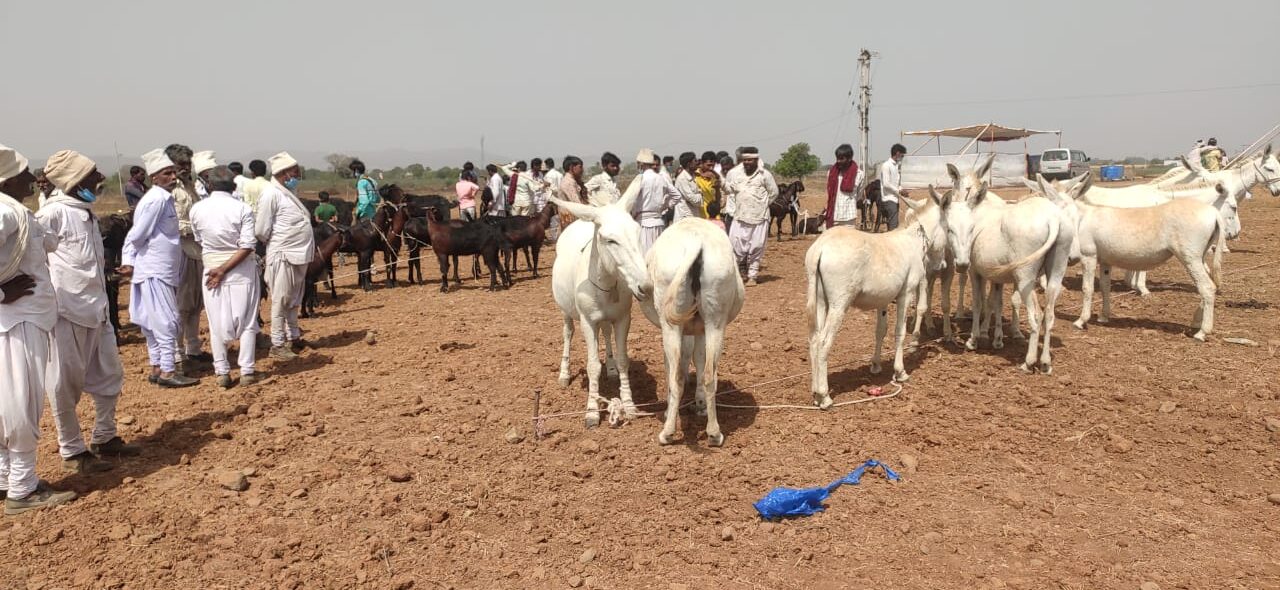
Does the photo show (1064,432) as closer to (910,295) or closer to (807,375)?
(910,295)

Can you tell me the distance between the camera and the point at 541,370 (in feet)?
24.0

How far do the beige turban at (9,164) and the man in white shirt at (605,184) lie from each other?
6.45 m

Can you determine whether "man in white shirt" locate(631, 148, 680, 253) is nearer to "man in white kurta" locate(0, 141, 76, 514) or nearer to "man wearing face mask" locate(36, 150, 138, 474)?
"man wearing face mask" locate(36, 150, 138, 474)

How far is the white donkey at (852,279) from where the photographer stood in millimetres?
5773

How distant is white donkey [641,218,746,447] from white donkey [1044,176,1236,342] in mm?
5533

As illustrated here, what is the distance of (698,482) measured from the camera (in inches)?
187

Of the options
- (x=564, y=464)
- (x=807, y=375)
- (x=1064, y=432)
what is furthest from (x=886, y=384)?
(x=564, y=464)

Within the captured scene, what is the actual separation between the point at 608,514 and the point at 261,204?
5.48 metres

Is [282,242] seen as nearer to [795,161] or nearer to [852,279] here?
[852,279]

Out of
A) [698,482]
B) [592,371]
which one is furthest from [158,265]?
[698,482]

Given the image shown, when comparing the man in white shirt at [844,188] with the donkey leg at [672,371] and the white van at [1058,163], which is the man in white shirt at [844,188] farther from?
the white van at [1058,163]

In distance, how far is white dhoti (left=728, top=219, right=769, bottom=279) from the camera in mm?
11430

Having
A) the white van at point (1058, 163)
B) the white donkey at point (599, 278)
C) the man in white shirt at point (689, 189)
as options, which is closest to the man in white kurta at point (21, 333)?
the white donkey at point (599, 278)

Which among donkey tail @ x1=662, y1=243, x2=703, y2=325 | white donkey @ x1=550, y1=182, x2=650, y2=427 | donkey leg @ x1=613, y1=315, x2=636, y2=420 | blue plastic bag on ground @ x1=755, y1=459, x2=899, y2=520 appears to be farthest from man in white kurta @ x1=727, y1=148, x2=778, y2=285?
blue plastic bag on ground @ x1=755, y1=459, x2=899, y2=520
